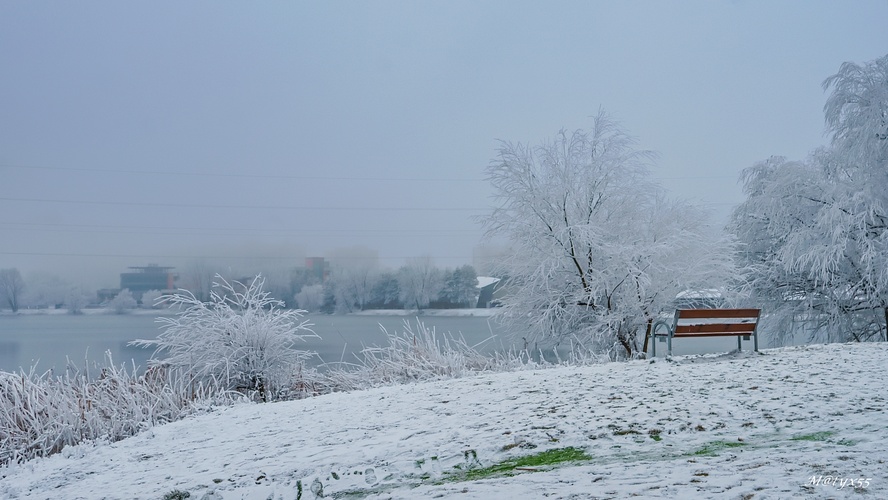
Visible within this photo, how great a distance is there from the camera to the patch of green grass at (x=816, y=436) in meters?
4.46

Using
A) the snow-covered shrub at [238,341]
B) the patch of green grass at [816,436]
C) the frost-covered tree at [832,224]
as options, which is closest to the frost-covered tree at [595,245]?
the frost-covered tree at [832,224]

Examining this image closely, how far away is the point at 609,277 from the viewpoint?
13.0m

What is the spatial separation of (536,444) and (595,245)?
8.54 meters

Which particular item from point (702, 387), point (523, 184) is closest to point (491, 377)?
point (702, 387)

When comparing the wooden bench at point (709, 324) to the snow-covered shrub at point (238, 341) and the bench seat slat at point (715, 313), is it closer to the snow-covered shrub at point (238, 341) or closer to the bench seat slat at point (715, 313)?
the bench seat slat at point (715, 313)

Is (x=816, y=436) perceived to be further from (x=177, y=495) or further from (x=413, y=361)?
(x=413, y=361)

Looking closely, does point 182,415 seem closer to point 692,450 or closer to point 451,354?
point 451,354

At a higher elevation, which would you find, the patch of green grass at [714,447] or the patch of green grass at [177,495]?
the patch of green grass at [714,447]

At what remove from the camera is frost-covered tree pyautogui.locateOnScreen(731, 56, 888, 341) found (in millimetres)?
13930

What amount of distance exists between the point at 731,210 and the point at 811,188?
6.65 feet

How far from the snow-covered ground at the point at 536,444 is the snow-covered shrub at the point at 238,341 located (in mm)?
2844

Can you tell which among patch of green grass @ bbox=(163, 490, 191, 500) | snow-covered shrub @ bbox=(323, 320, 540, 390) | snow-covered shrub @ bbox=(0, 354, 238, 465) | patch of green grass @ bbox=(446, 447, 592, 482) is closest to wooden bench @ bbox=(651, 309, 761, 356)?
snow-covered shrub @ bbox=(323, 320, 540, 390)

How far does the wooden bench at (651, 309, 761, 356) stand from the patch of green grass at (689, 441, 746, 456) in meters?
4.20

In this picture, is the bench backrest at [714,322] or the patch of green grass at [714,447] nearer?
the patch of green grass at [714,447]
